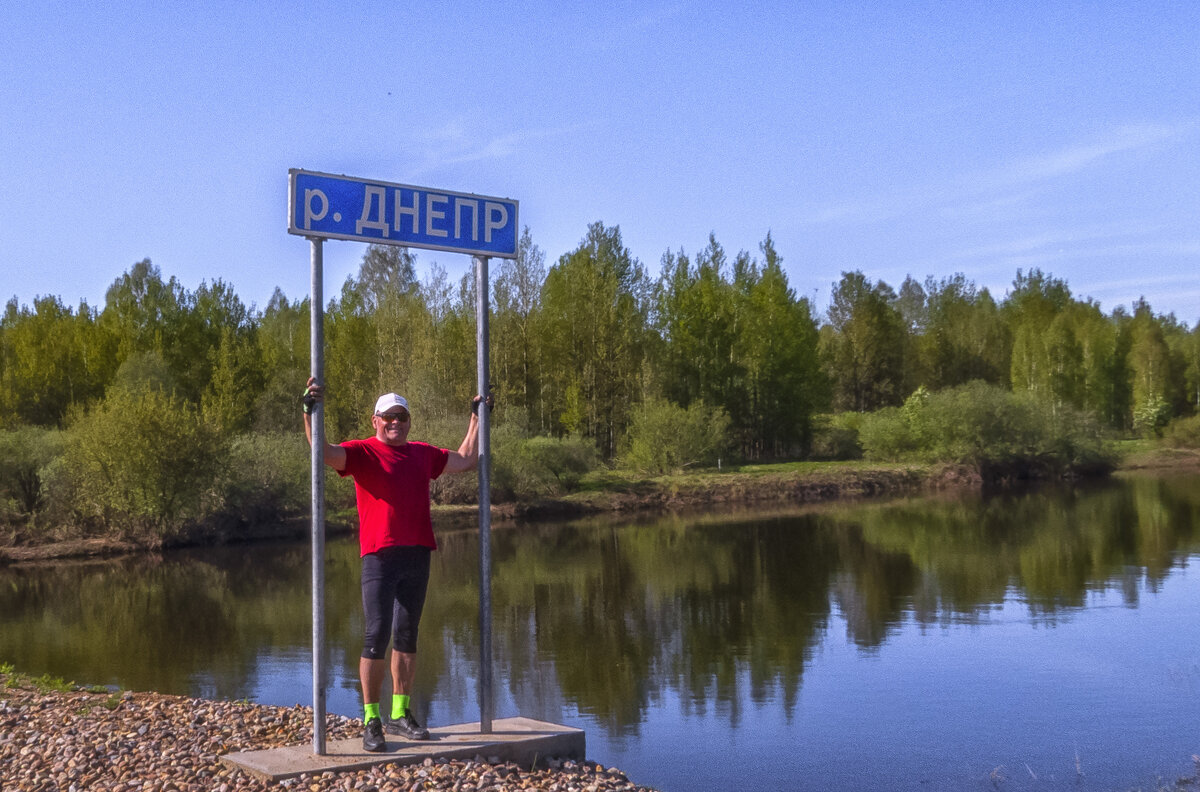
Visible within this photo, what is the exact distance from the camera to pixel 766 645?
16.7 metres

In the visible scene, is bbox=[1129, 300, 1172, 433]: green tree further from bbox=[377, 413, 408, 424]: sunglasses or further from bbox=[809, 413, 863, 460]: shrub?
bbox=[377, 413, 408, 424]: sunglasses

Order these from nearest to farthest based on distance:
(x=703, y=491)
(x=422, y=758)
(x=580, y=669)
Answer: (x=422, y=758) < (x=580, y=669) < (x=703, y=491)

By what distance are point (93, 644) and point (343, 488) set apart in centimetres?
2270

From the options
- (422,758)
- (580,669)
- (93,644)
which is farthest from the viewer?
(93,644)

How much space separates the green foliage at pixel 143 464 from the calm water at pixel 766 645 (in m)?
2.72

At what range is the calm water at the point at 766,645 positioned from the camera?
1125cm

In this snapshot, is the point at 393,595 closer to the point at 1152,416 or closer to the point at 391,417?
the point at 391,417

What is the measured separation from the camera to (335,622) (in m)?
19.9

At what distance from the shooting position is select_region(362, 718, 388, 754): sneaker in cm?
693

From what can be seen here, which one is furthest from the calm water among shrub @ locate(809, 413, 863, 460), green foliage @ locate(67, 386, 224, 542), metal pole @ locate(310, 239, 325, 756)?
shrub @ locate(809, 413, 863, 460)

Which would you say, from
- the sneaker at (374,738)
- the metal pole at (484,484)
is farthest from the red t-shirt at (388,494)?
the sneaker at (374,738)

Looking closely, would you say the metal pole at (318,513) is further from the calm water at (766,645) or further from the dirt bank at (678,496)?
the dirt bank at (678,496)

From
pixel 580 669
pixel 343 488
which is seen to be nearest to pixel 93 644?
pixel 580 669

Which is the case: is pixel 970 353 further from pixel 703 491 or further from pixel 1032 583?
pixel 1032 583
